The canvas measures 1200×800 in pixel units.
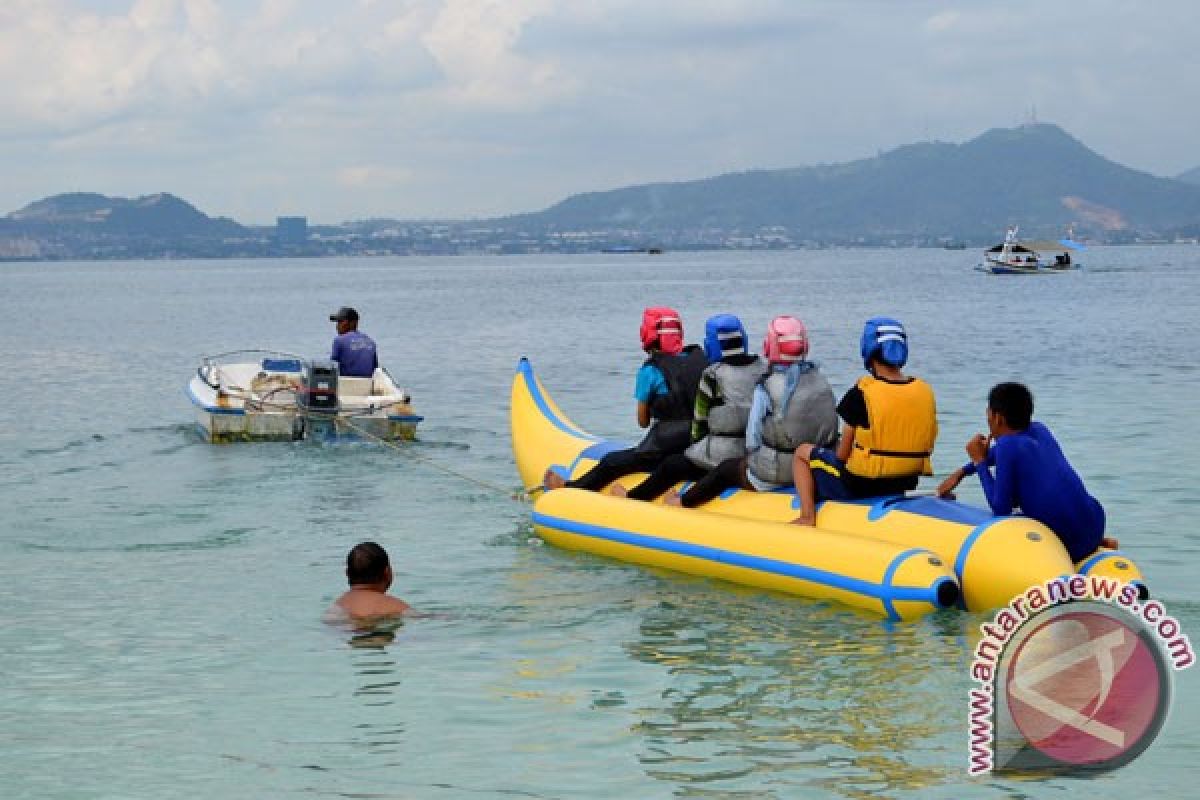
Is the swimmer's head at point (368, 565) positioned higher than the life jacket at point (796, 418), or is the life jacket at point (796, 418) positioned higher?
the life jacket at point (796, 418)

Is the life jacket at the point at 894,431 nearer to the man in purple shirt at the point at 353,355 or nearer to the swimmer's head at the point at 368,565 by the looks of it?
the swimmer's head at the point at 368,565

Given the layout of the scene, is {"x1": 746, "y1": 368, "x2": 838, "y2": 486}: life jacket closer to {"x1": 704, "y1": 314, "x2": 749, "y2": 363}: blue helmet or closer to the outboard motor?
{"x1": 704, "y1": 314, "x2": 749, "y2": 363}: blue helmet

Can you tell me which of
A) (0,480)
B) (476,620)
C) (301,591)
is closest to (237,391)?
(0,480)

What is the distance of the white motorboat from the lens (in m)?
17.2

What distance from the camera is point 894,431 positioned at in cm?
923

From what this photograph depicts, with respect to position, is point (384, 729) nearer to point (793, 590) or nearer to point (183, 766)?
point (183, 766)

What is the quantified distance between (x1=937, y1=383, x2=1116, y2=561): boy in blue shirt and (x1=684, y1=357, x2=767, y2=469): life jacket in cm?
210

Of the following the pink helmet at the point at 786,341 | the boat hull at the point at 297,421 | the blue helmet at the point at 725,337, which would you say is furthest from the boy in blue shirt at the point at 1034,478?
the boat hull at the point at 297,421

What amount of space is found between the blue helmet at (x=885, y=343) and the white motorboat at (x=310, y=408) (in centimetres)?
891

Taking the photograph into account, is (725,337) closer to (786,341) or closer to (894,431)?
(786,341)

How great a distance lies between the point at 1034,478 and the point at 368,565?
3.90m

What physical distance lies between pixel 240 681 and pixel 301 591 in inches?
90.9

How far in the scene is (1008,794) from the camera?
616 cm

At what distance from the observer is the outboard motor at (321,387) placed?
17.1 metres
